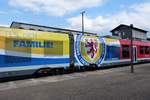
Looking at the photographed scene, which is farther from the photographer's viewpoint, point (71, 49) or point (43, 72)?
point (71, 49)

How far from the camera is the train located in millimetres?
14185

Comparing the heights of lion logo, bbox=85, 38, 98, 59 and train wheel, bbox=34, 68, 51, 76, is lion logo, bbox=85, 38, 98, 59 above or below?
above

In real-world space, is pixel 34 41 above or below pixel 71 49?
above

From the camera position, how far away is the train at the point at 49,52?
1419 cm

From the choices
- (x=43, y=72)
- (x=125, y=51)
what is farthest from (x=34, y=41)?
(x=125, y=51)

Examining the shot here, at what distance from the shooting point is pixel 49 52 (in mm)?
→ 16484

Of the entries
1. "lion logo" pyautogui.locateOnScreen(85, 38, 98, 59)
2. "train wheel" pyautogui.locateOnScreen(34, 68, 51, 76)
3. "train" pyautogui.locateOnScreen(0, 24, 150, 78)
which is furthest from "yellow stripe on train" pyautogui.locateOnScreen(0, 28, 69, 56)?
"lion logo" pyautogui.locateOnScreen(85, 38, 98, 59)

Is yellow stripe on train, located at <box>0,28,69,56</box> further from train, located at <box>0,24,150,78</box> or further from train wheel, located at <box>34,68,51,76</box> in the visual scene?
train wheel, located at <box>34,68,51,76</box>

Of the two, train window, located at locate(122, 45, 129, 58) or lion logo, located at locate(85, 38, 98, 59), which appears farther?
train window, located at locate(122, 45, 129, 58)

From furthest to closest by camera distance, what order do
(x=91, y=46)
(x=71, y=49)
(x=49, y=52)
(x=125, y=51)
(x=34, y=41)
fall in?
(x=125, y=51) → (x=91, y=46) → (x=71, y=49) → (x=49, y=52) → (x=34, y=41)

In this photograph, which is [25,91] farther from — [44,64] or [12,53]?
[44,64]

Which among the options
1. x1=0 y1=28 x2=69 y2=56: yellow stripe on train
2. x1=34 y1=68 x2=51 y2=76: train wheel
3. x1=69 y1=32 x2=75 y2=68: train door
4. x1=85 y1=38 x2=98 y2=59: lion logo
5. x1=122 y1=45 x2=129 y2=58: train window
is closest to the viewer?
x1=0 y1=28 x2=69 y2=56: yellow stripe on train

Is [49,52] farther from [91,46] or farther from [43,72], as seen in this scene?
[91,46]

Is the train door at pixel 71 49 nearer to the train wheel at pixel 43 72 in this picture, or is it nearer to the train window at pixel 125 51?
the train wheel at pixel 43 72
